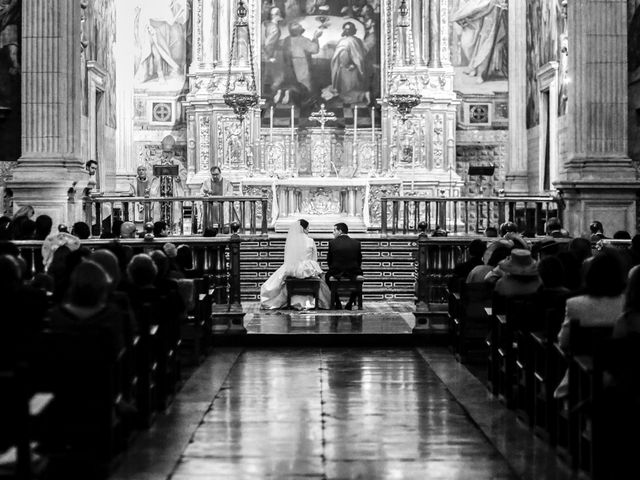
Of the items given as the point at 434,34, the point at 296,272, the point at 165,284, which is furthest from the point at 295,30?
the point at 165,284

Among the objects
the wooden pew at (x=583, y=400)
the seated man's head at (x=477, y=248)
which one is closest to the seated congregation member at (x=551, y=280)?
the wooden pew at (x=583, y=400)

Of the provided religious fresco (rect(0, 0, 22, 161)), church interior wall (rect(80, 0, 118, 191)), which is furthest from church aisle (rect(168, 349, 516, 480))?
church interior wall (rect(80, 0, 118, 191))

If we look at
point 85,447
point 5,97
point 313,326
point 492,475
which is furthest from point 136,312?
point 5,97

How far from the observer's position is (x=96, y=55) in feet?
89.9

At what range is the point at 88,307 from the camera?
775cm

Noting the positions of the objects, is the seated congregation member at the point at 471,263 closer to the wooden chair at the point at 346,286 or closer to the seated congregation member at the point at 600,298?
the wooden chair at the point at 346,286

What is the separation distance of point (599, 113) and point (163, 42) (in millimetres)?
15077

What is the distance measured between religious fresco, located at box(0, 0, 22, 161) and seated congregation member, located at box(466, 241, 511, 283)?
8.67 meters

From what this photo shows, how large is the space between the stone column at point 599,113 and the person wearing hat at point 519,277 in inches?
307

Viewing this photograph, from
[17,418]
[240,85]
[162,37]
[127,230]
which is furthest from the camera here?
[162,37]

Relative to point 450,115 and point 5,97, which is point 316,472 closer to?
point 5,97

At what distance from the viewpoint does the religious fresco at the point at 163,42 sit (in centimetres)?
3069

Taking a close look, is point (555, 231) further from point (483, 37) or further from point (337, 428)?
point (483, 37)

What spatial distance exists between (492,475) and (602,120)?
12389 millimetres
